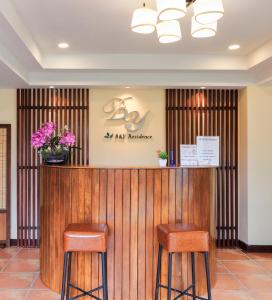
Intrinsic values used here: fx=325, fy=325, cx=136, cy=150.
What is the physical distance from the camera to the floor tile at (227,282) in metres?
4.08

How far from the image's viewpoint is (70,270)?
11.4ft

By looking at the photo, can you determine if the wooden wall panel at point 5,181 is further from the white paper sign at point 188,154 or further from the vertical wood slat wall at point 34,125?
the white paper sign at point 188,154

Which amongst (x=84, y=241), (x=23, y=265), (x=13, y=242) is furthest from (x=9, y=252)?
(x=84, y=241)

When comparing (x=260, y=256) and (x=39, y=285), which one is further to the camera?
(x=260, y=256)

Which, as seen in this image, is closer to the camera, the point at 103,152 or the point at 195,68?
the point at 195,68

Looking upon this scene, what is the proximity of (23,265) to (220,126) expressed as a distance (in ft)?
13.1

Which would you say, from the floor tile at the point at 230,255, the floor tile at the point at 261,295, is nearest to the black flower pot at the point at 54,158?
the floor tile at the point at 261,295

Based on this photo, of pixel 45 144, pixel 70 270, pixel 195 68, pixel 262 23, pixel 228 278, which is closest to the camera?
Answer: pixel 70 270

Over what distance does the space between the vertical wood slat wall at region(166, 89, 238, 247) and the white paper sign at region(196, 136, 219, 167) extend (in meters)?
0.10

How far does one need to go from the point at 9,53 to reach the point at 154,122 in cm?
270

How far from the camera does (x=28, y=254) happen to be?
5.40 meters

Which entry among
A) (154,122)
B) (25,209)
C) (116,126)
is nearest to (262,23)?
(154,122)

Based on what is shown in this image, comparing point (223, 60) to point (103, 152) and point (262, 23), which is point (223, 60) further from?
point (103, 152)

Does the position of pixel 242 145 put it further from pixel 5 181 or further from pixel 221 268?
pixel 5 181
